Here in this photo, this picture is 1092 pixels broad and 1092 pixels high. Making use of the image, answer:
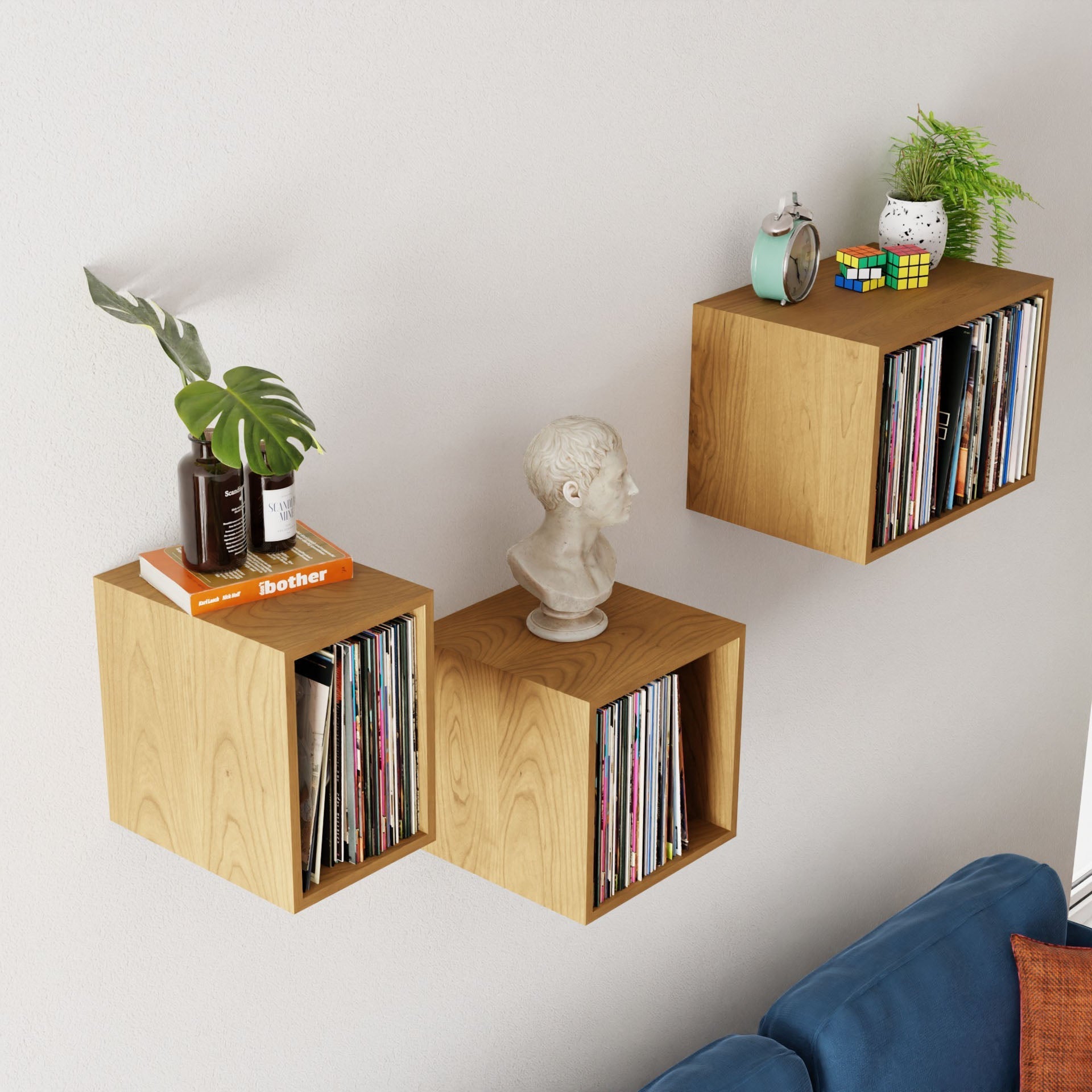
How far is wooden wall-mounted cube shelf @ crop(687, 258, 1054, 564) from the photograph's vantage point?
1.79 metres

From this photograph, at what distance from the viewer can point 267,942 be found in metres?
1.63

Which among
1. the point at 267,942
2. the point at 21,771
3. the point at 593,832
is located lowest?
the point at 267,942

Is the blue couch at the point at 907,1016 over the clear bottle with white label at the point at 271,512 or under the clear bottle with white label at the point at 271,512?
under

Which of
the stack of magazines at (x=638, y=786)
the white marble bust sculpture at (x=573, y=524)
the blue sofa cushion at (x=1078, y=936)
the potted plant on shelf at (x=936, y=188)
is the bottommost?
the blue sofa cushion at (x=1078, y=936)

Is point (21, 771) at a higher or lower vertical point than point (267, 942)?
higher

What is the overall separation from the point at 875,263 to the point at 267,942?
1.28m

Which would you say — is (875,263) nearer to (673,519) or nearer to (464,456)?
(673,519)

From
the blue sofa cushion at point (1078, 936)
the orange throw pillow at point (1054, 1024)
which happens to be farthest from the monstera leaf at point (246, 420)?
the blue sofa cushion at point (1078, 936)

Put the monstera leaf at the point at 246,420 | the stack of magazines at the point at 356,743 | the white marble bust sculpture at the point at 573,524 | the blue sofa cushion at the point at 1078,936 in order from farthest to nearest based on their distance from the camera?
1. the blue sofa cushion at the point at 1078,936
2. the white marble bust sculpture at the point at 573,524
3. the stack of magazines at the point at 356,743
4. the monstera leaf at the point at 246,420

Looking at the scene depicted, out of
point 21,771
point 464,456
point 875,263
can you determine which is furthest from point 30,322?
point 875,263

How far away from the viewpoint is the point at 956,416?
1.95 m

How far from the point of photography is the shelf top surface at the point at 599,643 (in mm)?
1531

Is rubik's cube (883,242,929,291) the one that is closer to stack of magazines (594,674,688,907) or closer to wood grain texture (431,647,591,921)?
stack of magazines (594,674,688,907)

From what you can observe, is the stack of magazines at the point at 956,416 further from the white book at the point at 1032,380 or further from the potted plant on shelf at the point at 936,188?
the potted plant on shelf at the point at 936,188
